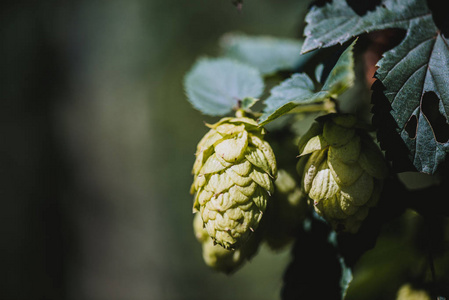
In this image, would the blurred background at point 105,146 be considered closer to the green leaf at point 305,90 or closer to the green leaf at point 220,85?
the green leaf at point 220,85

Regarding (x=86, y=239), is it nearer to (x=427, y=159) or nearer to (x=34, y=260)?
(x=34, y=260)

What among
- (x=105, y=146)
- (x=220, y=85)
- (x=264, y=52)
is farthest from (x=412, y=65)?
(x=105, y=146)

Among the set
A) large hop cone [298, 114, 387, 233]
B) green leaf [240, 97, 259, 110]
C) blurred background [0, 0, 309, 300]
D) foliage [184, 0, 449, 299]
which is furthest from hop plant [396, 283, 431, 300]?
blurred background [0, 0, 309, 300]

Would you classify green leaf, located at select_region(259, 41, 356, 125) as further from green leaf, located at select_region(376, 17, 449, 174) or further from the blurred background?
the blurred background

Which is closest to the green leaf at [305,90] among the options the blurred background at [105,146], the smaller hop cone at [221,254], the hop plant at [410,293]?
the smaller hop cone at [221,254]

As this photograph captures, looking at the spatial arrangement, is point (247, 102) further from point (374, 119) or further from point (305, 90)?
point (374, 119)

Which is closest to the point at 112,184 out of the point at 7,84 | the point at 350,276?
the point at 7,84

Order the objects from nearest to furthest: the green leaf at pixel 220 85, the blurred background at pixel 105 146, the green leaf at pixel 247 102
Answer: the green leaf at pixel 247 102, the green leaf at pixel 220 85, the blurred background at pixel 105 146
